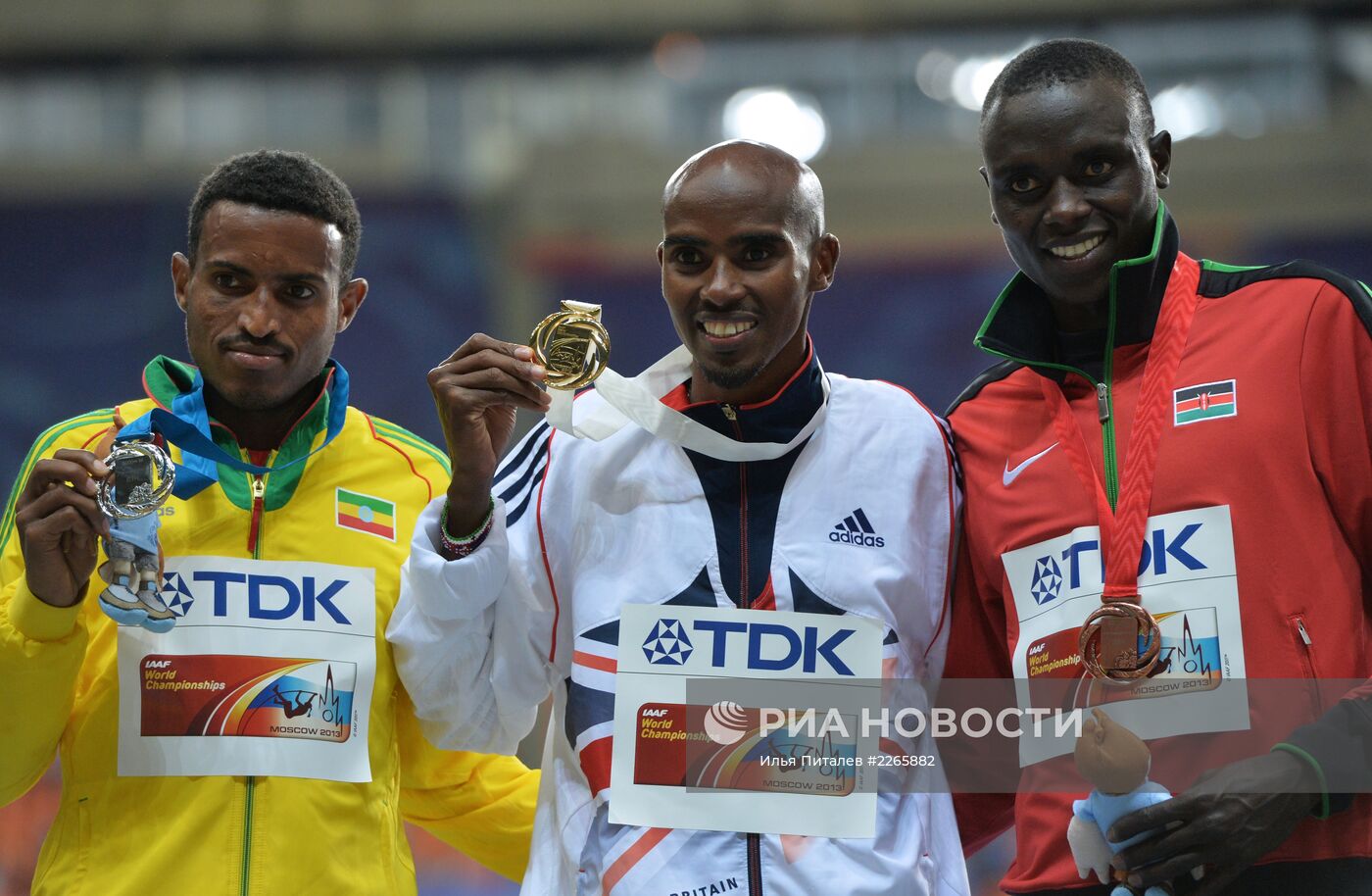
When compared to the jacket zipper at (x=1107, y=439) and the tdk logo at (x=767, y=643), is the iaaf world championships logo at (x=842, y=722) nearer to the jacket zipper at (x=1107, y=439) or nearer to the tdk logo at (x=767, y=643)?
the tdk logo at (x=767, y=643)

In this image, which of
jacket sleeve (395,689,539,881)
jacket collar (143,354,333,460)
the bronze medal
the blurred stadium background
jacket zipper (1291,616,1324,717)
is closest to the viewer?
jacket zipper (1291,616,1324,717)

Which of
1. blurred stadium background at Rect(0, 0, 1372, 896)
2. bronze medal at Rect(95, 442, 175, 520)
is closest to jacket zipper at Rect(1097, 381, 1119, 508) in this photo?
bronze medal at Rect(95, 442, 175, 520)

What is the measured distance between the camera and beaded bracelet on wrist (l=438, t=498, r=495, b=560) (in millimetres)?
2191

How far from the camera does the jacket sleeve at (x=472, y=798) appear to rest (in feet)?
8.65

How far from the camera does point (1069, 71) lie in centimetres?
233

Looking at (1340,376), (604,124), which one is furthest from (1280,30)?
(1340,376)

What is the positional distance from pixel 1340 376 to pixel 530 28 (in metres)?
9.96

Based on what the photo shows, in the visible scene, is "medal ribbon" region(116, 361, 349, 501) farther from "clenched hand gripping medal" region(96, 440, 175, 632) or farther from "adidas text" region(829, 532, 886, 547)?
"adidas text" region(829, 532, 886, 547)

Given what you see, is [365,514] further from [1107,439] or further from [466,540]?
[1107,439]

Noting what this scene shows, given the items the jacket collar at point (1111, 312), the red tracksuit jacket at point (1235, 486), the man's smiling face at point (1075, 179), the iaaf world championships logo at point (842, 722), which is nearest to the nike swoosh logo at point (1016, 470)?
the red tracksuit jacket at point (1235, 486)

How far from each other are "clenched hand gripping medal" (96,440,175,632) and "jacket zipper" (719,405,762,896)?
0.86 meters

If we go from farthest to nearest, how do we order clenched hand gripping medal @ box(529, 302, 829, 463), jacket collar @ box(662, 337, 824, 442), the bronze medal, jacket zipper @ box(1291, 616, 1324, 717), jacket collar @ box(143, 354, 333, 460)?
jacket collar @ box(143, 354, 333, 460)
jacket collar @ box(662, 337, 824, 442)
clenched hand gripping medal @ box(529, 302, 829, 463)
the bronze medal
jacket zipper @ box(1291, 616, 1324, 717)

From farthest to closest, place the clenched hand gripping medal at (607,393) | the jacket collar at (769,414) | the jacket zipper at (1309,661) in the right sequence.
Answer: the jacket collar at (769,414), the clenched hand gripping medal at (607,393), the jacket zipper at (1309,661)

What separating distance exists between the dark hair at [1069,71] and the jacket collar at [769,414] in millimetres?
534
